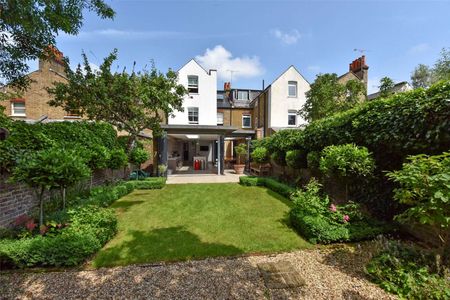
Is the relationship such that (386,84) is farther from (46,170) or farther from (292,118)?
(46,170)

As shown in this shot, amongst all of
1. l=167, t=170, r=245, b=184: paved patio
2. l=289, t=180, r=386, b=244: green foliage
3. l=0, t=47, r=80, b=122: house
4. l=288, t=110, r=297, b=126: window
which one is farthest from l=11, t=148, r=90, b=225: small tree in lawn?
l=288, t=110, r=297, b=126: window

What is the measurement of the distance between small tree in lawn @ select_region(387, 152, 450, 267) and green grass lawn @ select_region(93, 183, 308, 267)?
224cm

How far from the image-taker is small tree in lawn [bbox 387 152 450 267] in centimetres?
279

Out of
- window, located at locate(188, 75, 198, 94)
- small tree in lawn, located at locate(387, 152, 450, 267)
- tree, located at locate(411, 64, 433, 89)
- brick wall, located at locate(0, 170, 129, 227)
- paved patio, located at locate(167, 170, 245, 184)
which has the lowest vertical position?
paved patio, located at locate(167, 170, 245, 184)

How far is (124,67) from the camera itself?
9203 millimetres

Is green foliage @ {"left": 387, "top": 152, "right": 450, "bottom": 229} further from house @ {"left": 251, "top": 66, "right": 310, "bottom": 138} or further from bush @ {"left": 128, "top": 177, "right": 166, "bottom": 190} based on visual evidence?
house @ {"left": 251, "top": 66, "right": 310, "bottom": 138}

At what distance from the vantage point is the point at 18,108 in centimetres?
1816

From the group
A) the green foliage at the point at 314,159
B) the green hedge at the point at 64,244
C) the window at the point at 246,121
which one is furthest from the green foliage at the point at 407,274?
the window at the point at 246,121

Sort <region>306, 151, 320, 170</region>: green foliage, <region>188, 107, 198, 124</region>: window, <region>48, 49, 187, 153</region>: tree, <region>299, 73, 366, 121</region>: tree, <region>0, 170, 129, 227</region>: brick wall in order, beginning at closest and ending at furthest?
<region>0, 170, 129, 227</region>: brick wall < <region>306, 151, 320, 170</region>: green foliage < <region>48, 49, 187, 153</region>: tree < <region>299, 73, 366, 121</region>: tree < <region>188, 107, 198, 124</region>: window

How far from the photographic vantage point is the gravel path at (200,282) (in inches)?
115

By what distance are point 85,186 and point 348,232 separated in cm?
954

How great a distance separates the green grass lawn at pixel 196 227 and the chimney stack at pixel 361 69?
17.7 metres

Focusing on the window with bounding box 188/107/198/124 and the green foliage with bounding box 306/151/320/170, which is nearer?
the green foliage with bounding box 306/151/320/170

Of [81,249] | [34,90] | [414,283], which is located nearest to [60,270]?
[81,249]
